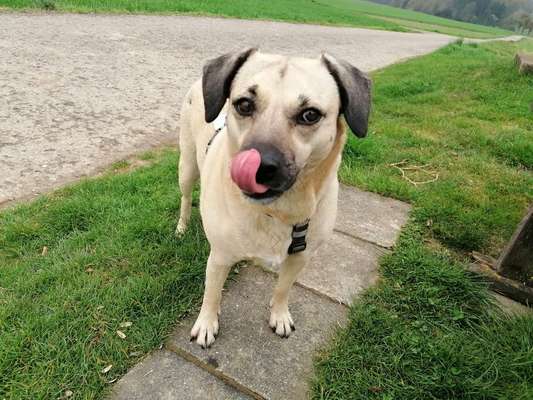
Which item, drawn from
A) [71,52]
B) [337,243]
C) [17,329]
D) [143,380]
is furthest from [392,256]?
[71,52]

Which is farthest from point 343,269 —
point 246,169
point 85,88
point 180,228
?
point 85,88

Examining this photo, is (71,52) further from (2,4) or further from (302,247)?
(302,247)

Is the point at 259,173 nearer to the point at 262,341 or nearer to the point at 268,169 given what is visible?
the point at 268,169

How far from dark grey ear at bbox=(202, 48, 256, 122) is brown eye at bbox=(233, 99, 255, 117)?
8.1 inches

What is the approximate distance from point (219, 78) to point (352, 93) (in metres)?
0.73

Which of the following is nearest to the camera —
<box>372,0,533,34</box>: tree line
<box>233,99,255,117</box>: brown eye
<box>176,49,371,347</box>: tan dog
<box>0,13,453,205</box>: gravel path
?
<box>176,49,371,347</box>: tan dog

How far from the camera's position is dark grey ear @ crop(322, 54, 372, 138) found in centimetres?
215

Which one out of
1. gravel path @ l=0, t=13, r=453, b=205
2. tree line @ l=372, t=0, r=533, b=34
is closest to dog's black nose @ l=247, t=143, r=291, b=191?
gravel path @ l=0, t=13, r=453, b=205

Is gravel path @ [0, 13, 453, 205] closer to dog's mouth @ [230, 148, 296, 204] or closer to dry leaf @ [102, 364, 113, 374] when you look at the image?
dry leaf @ [102, 364, 113, 374]

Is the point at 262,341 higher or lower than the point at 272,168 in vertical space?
lower

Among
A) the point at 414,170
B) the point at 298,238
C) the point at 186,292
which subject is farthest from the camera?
the point at 414,170

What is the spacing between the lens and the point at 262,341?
2.57 m

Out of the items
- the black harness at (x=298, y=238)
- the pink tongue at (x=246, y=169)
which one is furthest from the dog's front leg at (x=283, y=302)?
the pink tongue at (x=246, y=169)

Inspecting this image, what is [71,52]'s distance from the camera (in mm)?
7738
